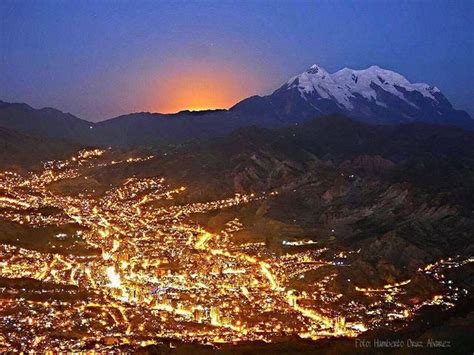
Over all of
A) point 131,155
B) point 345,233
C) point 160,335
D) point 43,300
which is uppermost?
point 131,155

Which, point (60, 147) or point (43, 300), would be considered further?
point (60, 147)

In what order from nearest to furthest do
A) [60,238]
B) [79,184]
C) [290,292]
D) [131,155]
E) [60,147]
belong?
[290,292] < [60,238] < [79,184] < [131,155] < [60,147]

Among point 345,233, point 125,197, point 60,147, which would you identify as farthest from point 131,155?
point 345,233

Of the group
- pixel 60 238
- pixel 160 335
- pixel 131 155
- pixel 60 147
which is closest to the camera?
pixel 160 335

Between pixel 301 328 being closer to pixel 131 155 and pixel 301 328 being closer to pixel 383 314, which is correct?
pixel 383 314

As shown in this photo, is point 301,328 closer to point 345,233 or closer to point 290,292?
point 290,292

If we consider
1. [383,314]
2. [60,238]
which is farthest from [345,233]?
[60,238]

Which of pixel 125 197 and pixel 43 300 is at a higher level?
pixel 125 197
